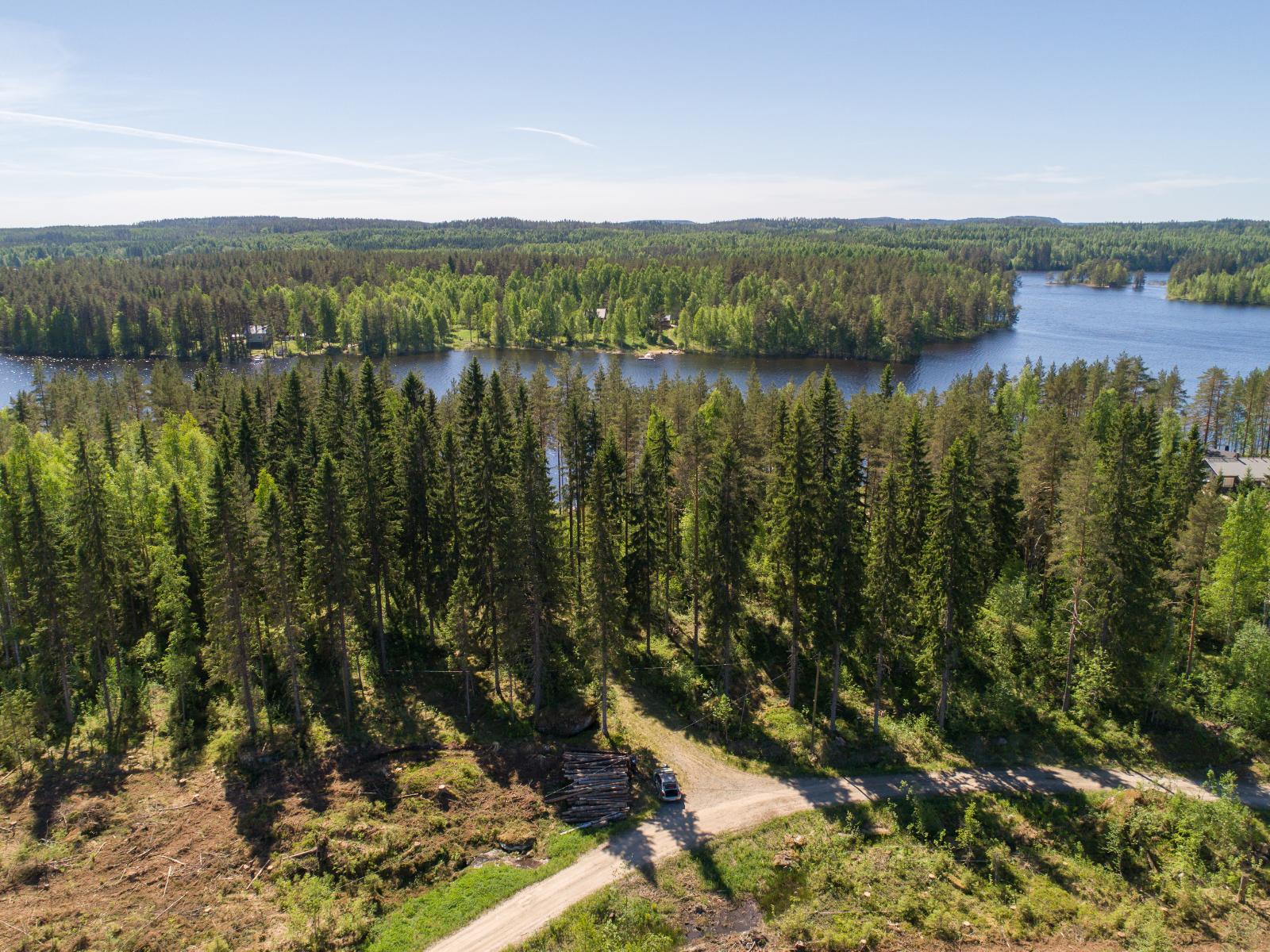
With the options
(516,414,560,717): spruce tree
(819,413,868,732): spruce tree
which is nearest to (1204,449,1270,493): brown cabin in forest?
(819,413,868,732): spruce tree

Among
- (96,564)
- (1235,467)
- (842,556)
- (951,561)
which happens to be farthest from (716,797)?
(1235,467)

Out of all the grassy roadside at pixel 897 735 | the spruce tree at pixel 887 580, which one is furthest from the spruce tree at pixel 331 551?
the spruce tree at pixel 887 580

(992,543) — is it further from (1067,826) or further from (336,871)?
(336,871)

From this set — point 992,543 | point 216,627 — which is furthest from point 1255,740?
point 216,627

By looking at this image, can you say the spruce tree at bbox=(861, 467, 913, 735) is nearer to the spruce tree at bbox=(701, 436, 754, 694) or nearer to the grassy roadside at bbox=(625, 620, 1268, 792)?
the grassy roadside at bbox=(625, 620, 1268, 792)

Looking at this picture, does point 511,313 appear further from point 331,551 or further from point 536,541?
point 536,541

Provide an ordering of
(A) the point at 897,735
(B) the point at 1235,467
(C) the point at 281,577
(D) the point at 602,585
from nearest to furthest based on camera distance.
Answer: (C) the point at 281,577, (D) the point at 602,585, (A) the point at 897,735, (B) the point at 1235,467
